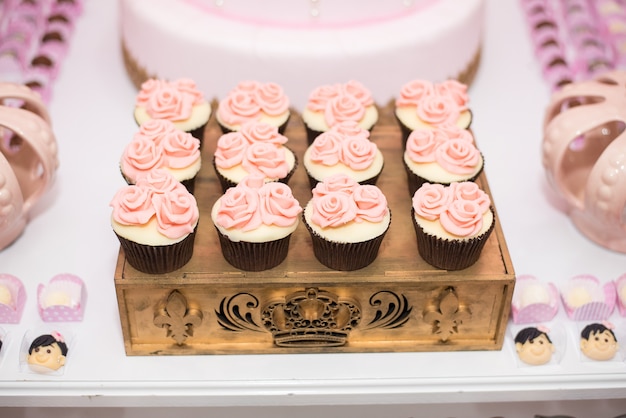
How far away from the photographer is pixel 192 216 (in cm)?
210

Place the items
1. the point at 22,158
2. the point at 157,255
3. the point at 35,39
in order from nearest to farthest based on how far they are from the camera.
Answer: the point at 157,255 → the point at 22,158 → the point at 35,39

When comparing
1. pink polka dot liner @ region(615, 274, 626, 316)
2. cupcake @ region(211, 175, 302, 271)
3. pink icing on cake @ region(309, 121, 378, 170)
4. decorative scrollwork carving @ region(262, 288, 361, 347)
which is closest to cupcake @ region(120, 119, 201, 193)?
cupcake @ region(211, 175, 302, 271)

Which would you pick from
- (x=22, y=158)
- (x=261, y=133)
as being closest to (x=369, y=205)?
(x=261, y=133)

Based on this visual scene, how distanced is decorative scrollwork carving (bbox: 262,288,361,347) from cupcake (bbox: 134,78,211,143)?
62cm

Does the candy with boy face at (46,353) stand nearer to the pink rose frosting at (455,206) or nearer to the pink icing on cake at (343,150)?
the pink icing on cake at (343,150)

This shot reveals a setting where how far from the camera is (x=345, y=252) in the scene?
2.10 m

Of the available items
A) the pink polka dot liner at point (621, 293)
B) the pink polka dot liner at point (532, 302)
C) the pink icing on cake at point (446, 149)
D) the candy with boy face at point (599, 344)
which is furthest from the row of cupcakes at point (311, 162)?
the pink polka dot liner at point (621, 293)

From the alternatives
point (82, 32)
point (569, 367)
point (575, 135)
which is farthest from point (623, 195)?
point (82, 32)

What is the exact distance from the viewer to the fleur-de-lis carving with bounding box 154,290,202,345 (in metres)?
2.15

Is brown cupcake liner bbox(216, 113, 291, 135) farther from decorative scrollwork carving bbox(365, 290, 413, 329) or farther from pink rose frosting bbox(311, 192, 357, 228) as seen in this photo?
decorative scrollwork carving bbox(365, 290, 413, 329)

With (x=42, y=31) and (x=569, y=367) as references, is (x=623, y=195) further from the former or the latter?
(x=42, y=31)

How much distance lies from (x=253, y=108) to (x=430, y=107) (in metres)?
0.50

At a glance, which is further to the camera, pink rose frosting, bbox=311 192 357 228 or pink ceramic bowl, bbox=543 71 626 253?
pink ceramic bowl, bbox=543 71 626 253

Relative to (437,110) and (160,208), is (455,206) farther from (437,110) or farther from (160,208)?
(160,208)
